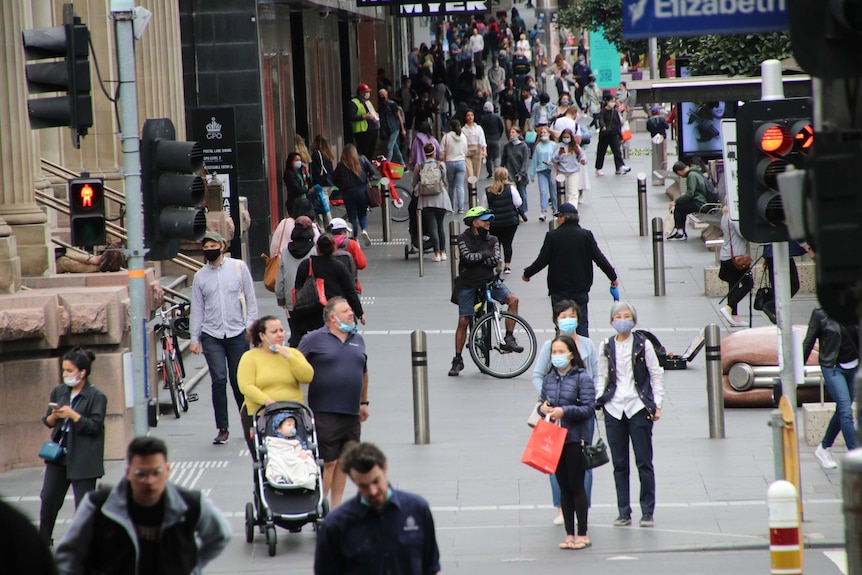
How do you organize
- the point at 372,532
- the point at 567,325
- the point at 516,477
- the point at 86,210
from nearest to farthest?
1. the point at 372,532
2. the point at 86,210
3. the point at 567,325
4. the point at 516,477

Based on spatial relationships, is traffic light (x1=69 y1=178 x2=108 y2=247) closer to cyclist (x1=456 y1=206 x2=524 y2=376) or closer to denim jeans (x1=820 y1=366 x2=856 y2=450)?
denim jeans (x1=820 y1=366 x2=856 y2=450)

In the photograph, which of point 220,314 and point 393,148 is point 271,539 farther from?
point 393,148

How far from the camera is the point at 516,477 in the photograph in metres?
12.1

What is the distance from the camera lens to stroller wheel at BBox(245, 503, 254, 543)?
405 inches

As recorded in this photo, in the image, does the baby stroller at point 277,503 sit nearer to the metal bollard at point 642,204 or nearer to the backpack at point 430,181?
the backpack at point 430,181

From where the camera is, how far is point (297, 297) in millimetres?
14422

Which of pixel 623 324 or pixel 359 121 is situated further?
pixel 359 121

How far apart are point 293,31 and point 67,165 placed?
1018cm

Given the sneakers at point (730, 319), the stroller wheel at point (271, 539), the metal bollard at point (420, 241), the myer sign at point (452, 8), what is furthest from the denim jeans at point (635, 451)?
the myer sign at point (452, 8)

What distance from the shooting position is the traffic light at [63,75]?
938 centimetres

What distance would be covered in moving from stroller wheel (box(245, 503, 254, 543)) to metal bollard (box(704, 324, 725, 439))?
4.53 m

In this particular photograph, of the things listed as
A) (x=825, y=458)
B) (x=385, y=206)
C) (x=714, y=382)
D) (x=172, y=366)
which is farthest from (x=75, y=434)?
(x=385, y=206)

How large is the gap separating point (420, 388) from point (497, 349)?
118 inches

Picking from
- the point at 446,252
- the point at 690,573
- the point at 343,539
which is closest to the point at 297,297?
the point at 690,573
